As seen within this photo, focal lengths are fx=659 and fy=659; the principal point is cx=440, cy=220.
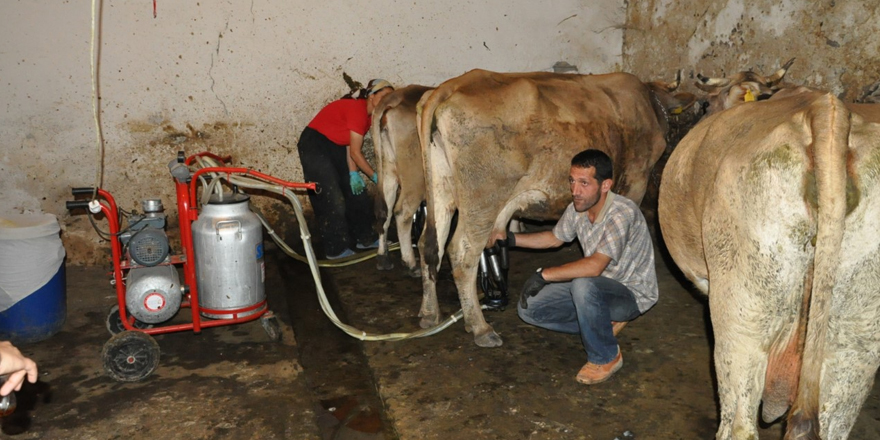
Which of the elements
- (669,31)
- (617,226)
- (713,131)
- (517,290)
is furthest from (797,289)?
(669,31)

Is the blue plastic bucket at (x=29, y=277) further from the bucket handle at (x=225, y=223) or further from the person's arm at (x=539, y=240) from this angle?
the person's arm at (x=539, y=240)

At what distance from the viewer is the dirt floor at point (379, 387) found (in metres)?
3.63

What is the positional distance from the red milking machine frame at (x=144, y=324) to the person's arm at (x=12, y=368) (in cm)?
229

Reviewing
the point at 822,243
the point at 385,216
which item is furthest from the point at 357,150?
the point at 822,243

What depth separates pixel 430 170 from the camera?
15.6ft

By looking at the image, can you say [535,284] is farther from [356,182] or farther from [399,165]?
[356,182]

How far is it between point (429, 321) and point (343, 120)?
2659 mm

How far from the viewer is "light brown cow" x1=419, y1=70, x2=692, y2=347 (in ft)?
15.0

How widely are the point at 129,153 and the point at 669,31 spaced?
6.09m

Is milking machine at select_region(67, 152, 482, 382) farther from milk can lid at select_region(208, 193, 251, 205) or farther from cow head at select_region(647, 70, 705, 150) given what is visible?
cow head at select_region(647, 70, 705, 150)

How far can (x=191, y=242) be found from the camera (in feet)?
14.7

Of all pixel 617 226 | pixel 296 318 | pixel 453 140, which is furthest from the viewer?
pixel 296 318

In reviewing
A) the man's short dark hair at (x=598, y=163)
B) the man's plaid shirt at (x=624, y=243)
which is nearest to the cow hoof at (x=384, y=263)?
the man's plaid shirt at (x=624, y=243)

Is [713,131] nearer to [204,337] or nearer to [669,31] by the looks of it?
[204,337]
